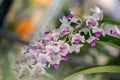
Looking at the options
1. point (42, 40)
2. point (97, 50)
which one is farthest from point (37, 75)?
point (97, 50)

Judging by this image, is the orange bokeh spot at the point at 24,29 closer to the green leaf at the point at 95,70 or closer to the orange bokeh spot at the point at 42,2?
the orange bokeh spot at the point at 42,2

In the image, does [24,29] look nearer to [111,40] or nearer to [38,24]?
[38,24]

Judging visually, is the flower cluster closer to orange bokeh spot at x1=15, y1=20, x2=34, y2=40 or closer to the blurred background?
the blurred background

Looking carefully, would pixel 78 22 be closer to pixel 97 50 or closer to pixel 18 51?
pixel 97 50

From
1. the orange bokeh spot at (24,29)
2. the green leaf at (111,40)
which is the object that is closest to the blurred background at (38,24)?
the orange bokeh spot at (24,29)

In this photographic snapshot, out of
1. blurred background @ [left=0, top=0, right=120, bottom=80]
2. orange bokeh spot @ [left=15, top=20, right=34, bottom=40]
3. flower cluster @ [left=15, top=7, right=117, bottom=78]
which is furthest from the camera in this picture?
orange bokeh spot @ [left=15, top=20, right=34, bottom=40]

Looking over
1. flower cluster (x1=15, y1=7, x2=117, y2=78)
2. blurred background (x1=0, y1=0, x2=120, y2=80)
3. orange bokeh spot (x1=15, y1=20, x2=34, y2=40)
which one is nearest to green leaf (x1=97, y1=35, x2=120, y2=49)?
flower cluster (x1=15, y1=7, x2=117, y2=78)

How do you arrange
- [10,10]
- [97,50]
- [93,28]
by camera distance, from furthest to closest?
[10,10] < [97,50] < [93,28]

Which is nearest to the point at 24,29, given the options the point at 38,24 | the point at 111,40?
the point at 38,24
